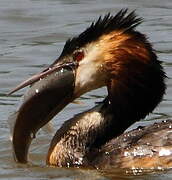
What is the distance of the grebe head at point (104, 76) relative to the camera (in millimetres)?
9945

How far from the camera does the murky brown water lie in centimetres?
999

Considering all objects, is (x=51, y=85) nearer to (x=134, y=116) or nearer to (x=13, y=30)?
Answer: (x=134, y=116)

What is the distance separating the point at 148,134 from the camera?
9.90m

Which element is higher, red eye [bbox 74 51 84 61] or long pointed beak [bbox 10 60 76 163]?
red eye [bbox 74 51 84 61]

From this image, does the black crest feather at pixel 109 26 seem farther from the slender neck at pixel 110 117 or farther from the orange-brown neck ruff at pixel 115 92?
the slender neck at pixel 110 117

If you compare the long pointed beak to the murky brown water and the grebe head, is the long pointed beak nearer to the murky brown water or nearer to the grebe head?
the grebe head

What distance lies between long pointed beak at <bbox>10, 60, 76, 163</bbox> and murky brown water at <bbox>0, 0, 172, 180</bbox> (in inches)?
11.2

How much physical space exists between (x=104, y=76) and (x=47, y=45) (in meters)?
5.14

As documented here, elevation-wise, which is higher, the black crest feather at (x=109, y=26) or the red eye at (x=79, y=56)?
the black crest feather at (x=109, y=26)

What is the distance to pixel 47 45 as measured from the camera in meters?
15.1

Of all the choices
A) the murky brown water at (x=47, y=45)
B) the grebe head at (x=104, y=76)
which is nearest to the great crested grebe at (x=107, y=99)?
the grebe head at (x=104, y=76)

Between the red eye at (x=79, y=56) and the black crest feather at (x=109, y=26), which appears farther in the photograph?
the red eye at (x=79, y=56)

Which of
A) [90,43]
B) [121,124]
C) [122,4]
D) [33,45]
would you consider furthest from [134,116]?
[122,4]

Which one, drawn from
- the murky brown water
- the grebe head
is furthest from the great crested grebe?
the murky brown water
